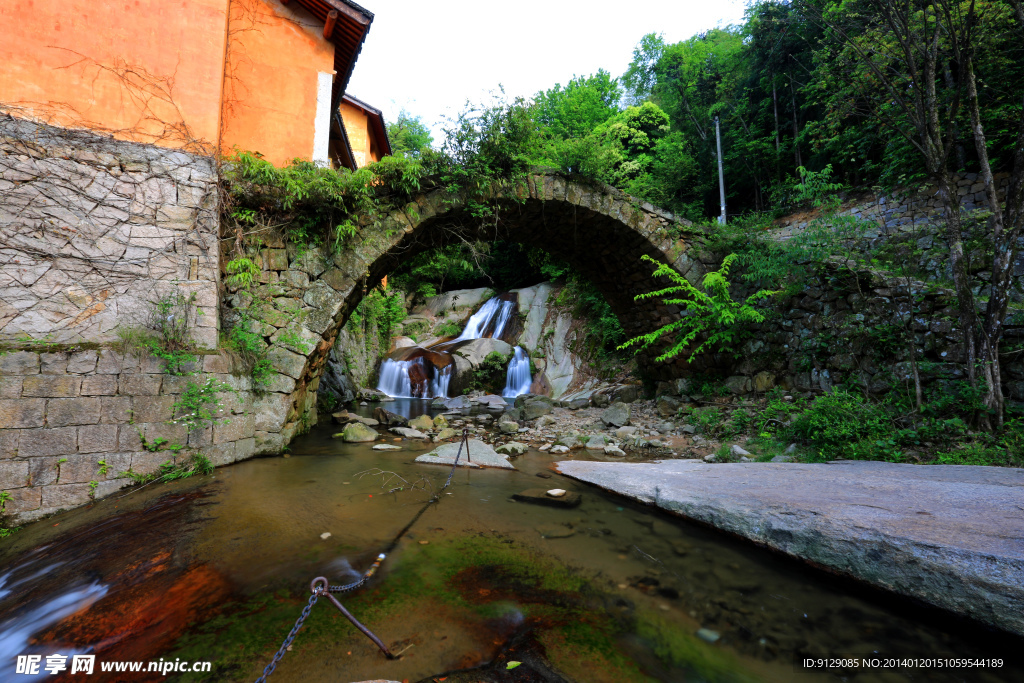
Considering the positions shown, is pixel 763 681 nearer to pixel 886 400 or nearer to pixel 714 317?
pixel 886 400

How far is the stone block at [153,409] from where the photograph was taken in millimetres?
3873

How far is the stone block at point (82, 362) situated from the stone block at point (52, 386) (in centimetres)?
7

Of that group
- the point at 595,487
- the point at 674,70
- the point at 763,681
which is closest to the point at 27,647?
the point at 763,681

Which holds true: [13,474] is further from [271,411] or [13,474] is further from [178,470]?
[271,411]

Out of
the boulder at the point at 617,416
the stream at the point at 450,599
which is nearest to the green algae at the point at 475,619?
the stream at the point at 450,599

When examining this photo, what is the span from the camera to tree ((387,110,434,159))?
77.8 ft

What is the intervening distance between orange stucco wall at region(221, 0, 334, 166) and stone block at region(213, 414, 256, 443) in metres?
3.69

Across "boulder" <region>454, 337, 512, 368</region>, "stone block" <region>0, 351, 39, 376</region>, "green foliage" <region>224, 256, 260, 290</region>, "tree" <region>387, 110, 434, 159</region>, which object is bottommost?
"stone block" <region>0, 351, 39, 376</region>

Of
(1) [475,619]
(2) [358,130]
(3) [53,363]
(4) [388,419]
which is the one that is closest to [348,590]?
(1) [475,619]

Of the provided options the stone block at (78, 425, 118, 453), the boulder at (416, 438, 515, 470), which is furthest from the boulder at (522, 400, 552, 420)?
the stone block at (78, 425, 118, 453)

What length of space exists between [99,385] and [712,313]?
300 inches

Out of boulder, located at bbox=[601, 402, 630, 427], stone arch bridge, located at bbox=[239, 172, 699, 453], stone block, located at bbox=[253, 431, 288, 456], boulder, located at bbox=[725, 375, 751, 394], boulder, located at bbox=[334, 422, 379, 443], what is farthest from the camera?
boulder, located at bbox=[601, 402, 630, 427]

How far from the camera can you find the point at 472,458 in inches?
188

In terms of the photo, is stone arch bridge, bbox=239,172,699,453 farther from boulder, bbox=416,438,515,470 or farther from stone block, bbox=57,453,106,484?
boulder, bbox=416,438,515,470
